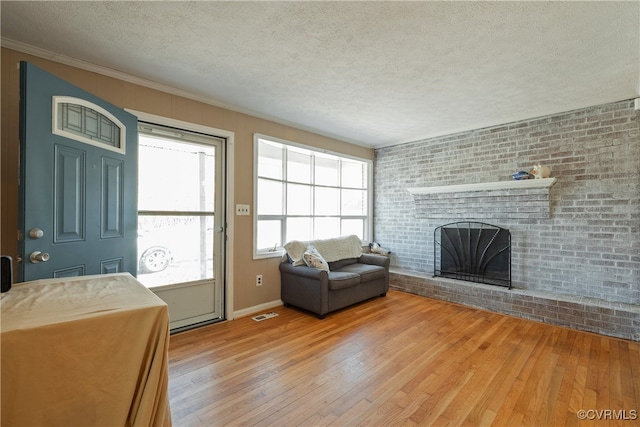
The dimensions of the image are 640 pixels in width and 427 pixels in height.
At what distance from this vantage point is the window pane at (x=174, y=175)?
2.82 metres

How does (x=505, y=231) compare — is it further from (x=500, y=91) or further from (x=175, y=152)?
(x=175, y=152)

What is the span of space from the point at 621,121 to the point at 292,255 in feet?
12.9

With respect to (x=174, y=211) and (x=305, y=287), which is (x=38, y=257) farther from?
(x=305, y=287)

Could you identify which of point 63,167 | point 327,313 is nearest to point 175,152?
point 63,167

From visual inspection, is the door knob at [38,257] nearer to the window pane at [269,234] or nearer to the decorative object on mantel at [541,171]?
the window pane at [269,234]

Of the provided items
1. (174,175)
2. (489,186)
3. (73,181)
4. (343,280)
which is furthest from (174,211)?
(489,186)

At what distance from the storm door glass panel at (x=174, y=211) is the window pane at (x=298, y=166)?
1134 millimetres

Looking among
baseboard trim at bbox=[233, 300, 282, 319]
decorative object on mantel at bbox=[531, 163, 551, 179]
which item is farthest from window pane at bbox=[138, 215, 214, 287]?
decorative object on mantel at bbox=[531, 163, 551, 179]

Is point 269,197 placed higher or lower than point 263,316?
higher

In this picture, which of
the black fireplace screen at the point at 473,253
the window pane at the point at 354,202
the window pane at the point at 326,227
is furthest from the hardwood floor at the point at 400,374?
the window pane at the point at 354,202

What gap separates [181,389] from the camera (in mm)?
1993

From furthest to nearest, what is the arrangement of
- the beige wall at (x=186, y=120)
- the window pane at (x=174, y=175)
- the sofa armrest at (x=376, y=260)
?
the sofa armrest at (x=376, y=260), the window pane at (x=174, y=175), the beige wall at (x=186, y=120)

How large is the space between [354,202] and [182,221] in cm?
297

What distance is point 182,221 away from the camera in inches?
121
